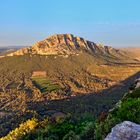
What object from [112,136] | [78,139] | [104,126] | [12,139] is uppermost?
[112,136]

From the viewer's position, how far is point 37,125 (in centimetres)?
15275

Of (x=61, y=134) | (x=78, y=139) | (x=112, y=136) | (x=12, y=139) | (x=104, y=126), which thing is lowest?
(x=12, y=139)

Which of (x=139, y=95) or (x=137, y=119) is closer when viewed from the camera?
(x=137, y=119)

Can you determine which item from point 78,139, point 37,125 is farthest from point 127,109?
point 37,125

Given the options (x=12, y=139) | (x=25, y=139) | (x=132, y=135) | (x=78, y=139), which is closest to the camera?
(x=132, y=135)

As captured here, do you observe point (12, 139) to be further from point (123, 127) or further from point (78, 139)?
point (123, 127)

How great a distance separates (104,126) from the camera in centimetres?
4769

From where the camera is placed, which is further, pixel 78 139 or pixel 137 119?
pixel 78 139

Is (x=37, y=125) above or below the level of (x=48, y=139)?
below

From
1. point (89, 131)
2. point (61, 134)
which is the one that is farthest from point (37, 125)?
point (89, 131)

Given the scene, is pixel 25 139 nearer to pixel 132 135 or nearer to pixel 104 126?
pixel 104 126

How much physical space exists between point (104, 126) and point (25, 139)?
75.0 metres

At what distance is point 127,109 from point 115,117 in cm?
160

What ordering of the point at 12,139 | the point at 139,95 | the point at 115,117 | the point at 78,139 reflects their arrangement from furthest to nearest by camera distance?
the point at 12,139 < the point at 78,139 < the point at 139,95 < the point at 115,117
